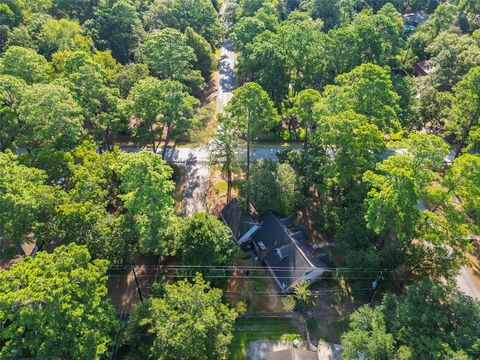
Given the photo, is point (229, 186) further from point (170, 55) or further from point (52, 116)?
point (170, 55)

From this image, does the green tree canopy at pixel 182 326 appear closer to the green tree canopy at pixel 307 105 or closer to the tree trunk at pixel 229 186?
the tree trunk at pixel 229 186

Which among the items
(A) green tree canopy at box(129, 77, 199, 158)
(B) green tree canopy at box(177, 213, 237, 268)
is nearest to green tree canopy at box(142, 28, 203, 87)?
(A) green tree canopy at box(129, 77, 199, 158)

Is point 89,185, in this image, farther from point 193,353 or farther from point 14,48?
point 14,48

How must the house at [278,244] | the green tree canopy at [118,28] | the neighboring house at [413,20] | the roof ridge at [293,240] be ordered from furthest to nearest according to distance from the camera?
the neighboring house at [413,20], the green tree canopy at [118,28], the house at [278,244], the roof ridge at [293,240]

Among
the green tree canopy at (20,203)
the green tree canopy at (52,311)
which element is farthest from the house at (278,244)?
the green tree canopy at (20,203)

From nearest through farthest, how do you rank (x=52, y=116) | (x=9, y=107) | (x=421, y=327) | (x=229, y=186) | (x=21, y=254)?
(x=421, y=327), (x=21, y=254), (x=52, y=116), (x=9, y=107), (x=229, y=186)

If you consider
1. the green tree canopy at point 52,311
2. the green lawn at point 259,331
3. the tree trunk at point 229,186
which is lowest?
the green lawn at point 259,331

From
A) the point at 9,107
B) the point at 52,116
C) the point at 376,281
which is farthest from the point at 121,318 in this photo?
the point at 9,107
